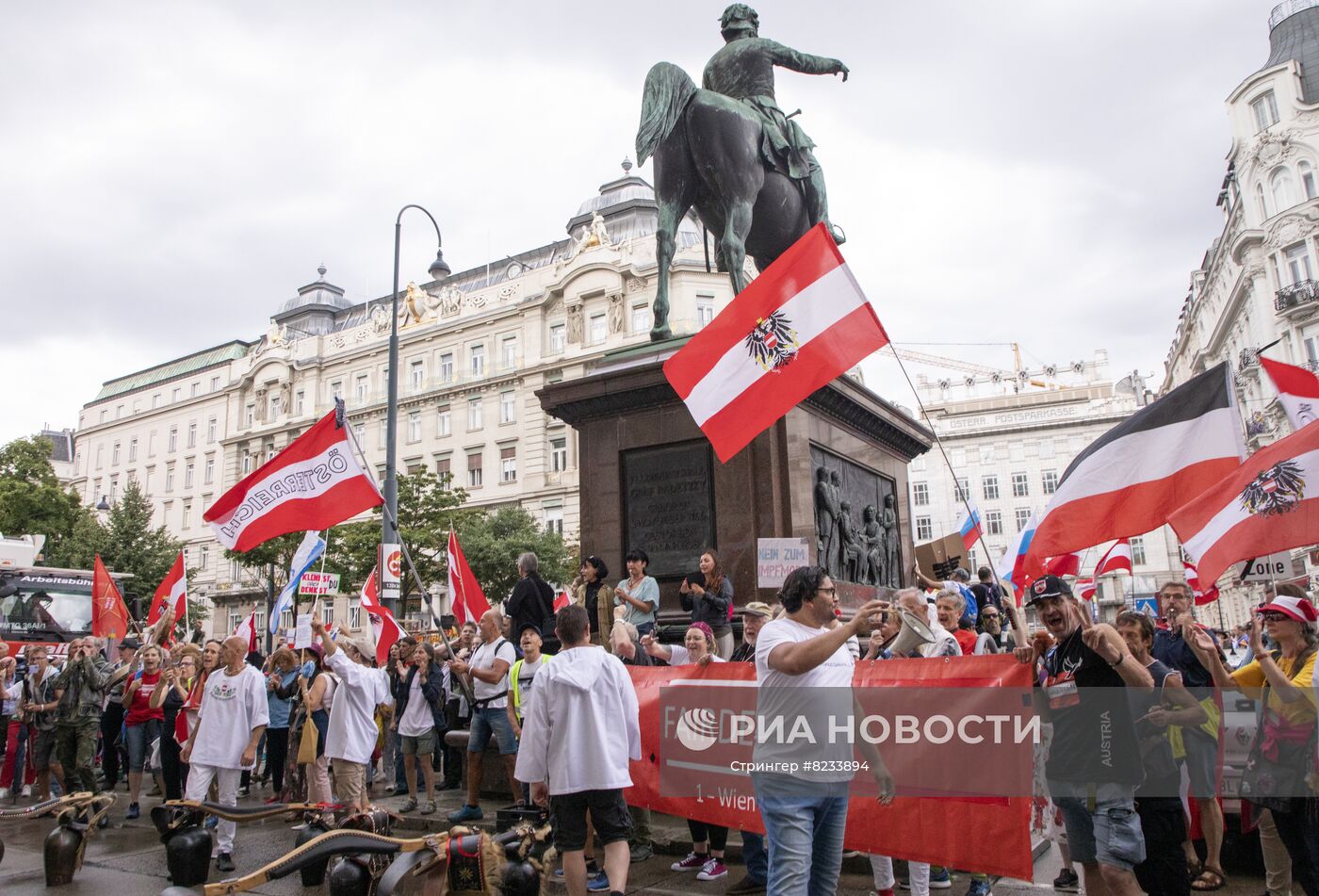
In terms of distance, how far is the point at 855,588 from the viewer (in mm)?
10406

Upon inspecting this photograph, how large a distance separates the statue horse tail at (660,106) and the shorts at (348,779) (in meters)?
6.40

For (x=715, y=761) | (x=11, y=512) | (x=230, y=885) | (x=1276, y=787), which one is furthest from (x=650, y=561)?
(x=11, y=512)

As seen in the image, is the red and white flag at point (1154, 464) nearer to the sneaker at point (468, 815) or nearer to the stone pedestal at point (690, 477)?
the stone pedestal at point (690, 477)

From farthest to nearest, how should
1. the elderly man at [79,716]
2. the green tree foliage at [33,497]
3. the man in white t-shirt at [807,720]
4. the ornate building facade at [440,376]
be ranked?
1. the ornate building facade at [440,376]
2. the green tree foliage at [33,497]
3. the elderly man at [79,716]
4. the man in white t-shirt at [807,720]

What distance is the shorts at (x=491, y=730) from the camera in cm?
852

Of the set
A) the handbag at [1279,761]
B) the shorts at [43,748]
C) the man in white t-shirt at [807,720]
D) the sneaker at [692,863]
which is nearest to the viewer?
the man in white t-shirt at [807,720]

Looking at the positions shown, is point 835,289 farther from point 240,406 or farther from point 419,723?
point 240,406

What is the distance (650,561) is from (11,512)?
4655 centimetres

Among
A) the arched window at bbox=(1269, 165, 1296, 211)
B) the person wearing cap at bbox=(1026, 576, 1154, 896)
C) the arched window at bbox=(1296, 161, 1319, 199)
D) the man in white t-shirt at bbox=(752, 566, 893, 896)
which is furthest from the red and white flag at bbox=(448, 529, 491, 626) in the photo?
the arched window at bbox=(1269, 165, 1296, 211)

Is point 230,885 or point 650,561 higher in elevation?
point 650,561

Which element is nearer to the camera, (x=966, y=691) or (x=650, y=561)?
(x=966, y=691)

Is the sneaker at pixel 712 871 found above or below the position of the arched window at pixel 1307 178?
below

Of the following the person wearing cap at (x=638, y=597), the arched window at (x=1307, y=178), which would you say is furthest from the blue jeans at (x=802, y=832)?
the arched window at (x=1307, y=178)

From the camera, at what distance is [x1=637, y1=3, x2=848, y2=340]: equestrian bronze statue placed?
1030 centimetres
